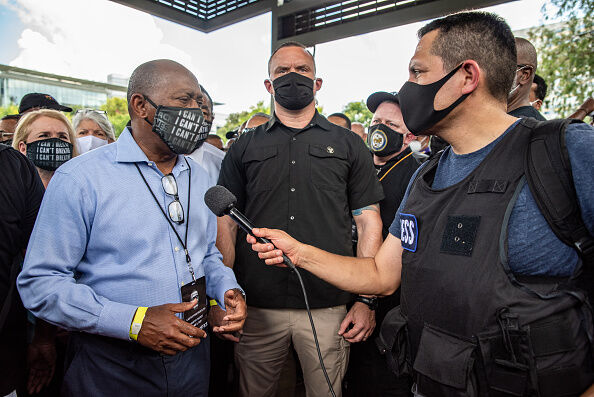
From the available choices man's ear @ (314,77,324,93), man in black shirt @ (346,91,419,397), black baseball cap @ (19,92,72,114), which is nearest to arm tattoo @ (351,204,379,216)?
man in black shirt @ (346,91,419,397)

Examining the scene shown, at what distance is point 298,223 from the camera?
2.57 meters

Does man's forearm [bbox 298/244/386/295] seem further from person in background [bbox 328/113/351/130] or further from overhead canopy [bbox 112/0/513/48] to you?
person in background [bbox 328/113/351/130]

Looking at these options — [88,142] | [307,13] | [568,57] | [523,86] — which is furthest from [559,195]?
[568,57]

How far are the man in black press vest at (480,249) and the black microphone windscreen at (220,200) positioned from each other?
0.65 ft

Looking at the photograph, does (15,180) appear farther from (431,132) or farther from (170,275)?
(431,132)

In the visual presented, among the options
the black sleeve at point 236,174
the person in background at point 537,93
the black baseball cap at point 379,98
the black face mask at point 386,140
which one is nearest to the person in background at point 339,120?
the black baseball cap at point 379,98

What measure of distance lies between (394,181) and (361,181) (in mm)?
546

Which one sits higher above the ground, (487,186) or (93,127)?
(93,127)

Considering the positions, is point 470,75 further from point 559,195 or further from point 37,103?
point 37,103

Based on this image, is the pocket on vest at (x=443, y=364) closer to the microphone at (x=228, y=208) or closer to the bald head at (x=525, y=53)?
the microphone at (x=228, y=208)

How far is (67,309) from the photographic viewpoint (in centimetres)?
149

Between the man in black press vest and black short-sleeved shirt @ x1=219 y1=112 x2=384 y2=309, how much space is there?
33.5 inches

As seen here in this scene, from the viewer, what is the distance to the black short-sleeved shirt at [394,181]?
2974 mm

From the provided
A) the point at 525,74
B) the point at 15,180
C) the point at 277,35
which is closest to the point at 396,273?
the point at 525,74
